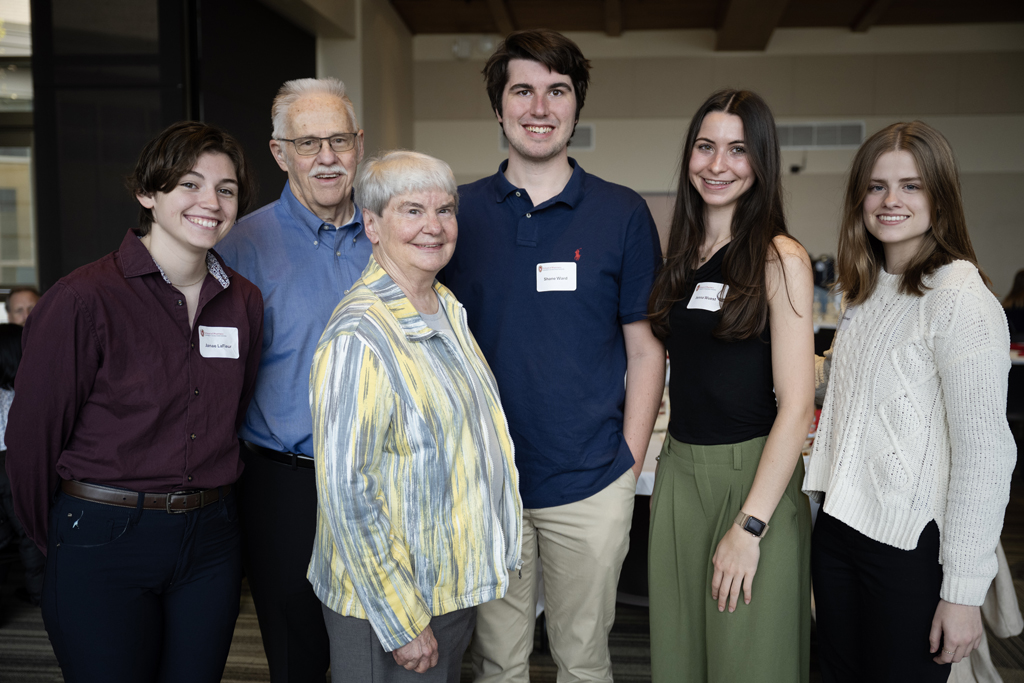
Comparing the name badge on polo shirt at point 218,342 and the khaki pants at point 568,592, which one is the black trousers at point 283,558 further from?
the khaki pants at point 568,592

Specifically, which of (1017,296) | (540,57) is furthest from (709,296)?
(1017,296)

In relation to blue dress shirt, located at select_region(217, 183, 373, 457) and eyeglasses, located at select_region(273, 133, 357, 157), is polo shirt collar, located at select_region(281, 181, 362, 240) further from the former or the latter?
eyeglasses, located at select_region(273, 133, 357, 157)

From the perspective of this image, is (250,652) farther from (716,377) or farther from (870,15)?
Answer: (870,15)

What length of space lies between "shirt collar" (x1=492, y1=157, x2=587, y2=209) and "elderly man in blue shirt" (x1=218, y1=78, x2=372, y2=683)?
0.42 meters

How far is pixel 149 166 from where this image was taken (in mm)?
1653

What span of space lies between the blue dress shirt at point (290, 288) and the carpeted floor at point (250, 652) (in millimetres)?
1503

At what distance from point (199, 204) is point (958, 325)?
170cm

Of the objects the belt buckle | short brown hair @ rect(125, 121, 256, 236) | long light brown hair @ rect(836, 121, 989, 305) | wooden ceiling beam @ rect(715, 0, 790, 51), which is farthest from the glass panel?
wooden ceiling beam @ rect(715, 0, 790, 51)

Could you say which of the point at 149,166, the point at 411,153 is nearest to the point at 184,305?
the point at 149,166

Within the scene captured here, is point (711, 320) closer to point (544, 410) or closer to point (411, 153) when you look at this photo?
point (544, 410)

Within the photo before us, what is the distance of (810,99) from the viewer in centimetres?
955

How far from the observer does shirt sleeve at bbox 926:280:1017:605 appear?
4.77 feet

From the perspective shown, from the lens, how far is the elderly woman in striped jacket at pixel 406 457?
133cm

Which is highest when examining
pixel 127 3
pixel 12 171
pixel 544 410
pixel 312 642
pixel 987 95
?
pixel 987 95
